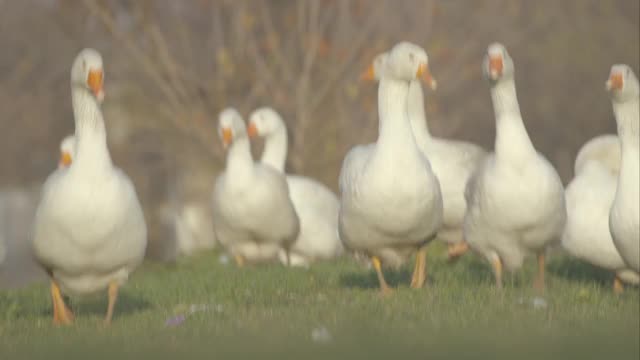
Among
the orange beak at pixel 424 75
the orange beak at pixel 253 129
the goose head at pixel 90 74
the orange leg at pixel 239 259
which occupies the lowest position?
the orange leg at pixel 239 259

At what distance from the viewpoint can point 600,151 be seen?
13.8m

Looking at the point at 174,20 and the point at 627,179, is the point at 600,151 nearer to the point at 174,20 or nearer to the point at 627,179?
the point at 627,179

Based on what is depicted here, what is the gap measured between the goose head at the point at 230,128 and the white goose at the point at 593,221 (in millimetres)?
5055

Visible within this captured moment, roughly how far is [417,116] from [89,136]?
6.02m

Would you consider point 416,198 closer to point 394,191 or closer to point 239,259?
point 394,191

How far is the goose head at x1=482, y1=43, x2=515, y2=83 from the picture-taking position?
11820mm

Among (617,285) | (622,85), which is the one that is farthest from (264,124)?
(622,85)

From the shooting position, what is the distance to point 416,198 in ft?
36.6

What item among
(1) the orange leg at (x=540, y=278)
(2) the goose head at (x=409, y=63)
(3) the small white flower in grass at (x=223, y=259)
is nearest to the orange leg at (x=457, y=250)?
(1) the orange leg at (x=540, y=278)

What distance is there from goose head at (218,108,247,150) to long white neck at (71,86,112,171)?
6144mm

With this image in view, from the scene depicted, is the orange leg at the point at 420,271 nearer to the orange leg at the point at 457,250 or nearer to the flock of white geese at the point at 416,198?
the flock of white geese at the point at 416,198

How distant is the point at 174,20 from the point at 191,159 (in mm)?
4084

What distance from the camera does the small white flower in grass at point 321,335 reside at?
8094 millimetres

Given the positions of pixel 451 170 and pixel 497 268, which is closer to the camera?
pixel 497 268
